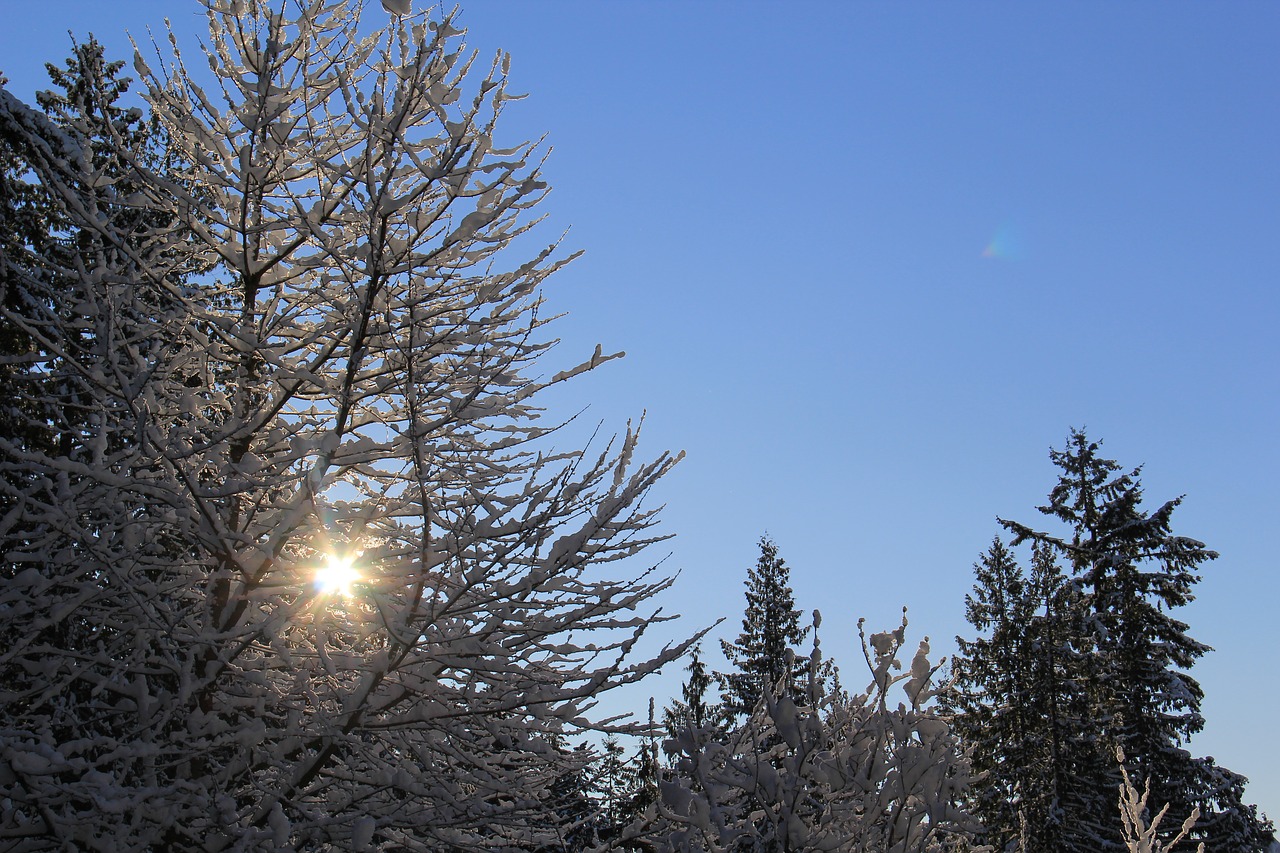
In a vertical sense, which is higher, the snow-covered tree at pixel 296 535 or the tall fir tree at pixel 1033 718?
the tall fir tree at pixel 1033 718

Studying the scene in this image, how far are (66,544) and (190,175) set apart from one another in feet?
7.15

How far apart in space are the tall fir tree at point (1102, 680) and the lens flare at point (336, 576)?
14.5m

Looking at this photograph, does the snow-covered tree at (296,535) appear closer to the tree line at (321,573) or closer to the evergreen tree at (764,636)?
the tree line at (321,573)

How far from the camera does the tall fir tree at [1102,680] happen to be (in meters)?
17.4

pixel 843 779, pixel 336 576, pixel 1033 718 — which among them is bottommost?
pixel 843 779

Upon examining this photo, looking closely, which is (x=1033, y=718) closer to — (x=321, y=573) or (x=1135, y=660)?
(x=1135, y=660)

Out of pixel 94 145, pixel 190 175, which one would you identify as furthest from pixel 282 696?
pixel 94 145

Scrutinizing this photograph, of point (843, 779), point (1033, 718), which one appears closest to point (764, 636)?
point (1033, 718)

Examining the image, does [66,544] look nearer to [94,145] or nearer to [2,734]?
[2,734]

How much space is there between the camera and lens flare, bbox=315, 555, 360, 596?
11.5ft

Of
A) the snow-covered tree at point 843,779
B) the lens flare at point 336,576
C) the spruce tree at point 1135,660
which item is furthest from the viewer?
the spruce tree at point 1135,660

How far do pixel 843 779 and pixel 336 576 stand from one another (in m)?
2.35

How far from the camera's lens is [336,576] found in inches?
139

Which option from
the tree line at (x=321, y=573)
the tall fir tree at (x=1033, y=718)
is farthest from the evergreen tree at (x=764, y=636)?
the tree line at (x=321, y=573)
